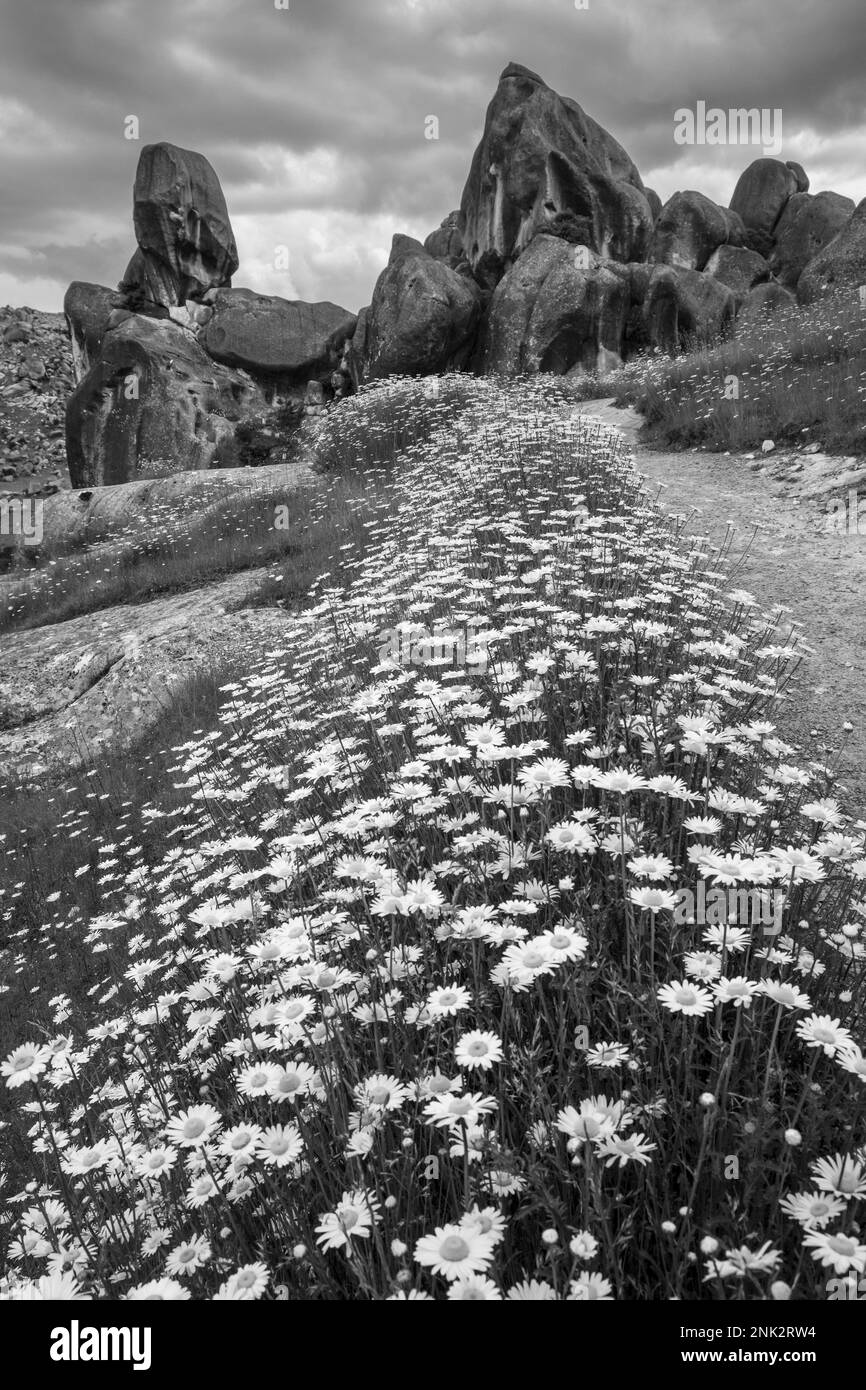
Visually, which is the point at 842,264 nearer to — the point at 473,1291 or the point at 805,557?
the point at 805,557

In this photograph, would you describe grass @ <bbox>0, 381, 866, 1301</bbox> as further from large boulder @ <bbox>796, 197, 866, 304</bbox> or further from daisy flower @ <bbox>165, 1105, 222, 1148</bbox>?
large boulder @ <bbox>796, 197, 866, 304</bbox>

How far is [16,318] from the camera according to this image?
244 feet

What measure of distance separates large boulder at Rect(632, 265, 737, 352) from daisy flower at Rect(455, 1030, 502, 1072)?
26957 millimetres

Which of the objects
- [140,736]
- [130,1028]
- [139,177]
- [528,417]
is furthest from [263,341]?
[130,1028]

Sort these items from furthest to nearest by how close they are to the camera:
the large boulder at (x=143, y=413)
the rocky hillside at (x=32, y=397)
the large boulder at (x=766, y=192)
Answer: the rocky hillside at (x=32, y=397) → the large boulder at (x=766, y=192) → the large boulder at (x=143, y=413)

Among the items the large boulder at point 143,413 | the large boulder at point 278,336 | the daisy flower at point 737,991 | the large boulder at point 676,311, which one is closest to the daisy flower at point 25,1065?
the daisy flower at point 737,991

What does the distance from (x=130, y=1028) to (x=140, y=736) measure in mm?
5324

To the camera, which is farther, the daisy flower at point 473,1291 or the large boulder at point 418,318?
the large boulder at point 418,318

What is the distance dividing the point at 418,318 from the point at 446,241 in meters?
22.6

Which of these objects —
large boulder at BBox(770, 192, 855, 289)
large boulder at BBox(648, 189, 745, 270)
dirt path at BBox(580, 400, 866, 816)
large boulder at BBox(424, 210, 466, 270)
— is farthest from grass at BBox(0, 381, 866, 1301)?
large boulder at BBox(424, 210, 466, 270)

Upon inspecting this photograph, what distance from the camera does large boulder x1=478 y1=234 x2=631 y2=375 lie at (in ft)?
77.7

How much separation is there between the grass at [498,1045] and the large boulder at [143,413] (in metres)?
21.2

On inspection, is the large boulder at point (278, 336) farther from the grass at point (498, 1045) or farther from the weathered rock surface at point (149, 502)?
the grass at point (498, 1045)

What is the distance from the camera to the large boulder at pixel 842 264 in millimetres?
22228
